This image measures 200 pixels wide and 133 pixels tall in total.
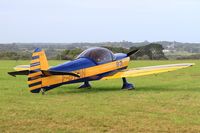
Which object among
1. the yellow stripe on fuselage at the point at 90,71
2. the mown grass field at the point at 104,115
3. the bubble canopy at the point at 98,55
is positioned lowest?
the mown grass field at the point at 104,115

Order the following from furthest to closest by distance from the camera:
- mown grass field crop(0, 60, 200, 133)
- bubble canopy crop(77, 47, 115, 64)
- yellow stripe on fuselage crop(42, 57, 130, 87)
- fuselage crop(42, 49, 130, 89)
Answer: bubble canopy crop(77, 47, 115, 64)
fuselage crop(42, 49, 130, 89)
yellow stripe on fuselage crop(42, 57, 130, 87)
mown grass field crop(0, 60, 200, 133)

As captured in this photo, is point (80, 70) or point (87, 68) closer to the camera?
point (80, 70)

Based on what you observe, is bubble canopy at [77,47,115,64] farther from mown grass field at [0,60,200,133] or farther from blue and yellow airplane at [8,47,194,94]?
mown grass field at [0,60,200,133]

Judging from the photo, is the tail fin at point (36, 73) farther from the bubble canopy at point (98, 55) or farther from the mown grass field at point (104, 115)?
the bubble canopy at point (98, 55)

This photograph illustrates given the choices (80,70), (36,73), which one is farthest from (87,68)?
(36,73)

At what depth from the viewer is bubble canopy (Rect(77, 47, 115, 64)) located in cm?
1582

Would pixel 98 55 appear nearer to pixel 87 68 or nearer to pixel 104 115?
pixel 87 68

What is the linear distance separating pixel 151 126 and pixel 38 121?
2307 millimetres

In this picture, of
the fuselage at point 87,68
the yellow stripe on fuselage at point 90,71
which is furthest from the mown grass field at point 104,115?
the fuselage at point 87,68

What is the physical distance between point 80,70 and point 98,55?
5.03 feet

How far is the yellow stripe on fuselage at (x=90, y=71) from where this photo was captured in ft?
45.5

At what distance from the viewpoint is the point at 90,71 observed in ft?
50.6

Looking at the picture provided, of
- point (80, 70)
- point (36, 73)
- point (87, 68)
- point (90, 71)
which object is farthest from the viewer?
point (90, 71)

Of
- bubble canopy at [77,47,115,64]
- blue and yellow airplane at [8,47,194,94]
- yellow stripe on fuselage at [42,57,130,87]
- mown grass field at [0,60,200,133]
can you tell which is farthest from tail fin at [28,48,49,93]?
bubble canopy at [77,47,115,64]
